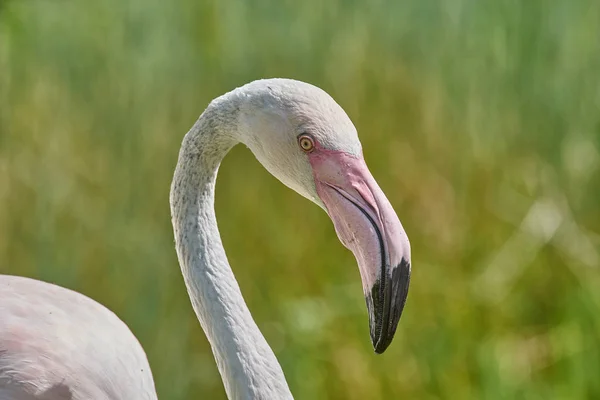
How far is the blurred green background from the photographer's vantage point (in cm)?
312

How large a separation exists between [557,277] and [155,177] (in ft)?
4.90

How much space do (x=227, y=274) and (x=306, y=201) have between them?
1.37 metres

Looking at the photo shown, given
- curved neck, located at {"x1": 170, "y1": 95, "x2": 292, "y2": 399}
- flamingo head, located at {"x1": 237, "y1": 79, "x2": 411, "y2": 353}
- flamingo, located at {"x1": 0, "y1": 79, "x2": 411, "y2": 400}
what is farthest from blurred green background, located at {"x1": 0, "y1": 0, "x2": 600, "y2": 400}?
flamingo head, located at {"x1": 237, "y1": 79, "x2": 411, "y2": 353}

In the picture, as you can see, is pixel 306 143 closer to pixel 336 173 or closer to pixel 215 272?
pixel 336 173

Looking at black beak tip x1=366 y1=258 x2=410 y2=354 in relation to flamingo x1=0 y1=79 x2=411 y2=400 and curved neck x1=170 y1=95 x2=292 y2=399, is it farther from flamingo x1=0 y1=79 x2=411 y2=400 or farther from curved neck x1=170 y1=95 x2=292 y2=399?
curved neck x1=170 y1=95 x2=292 y2=399

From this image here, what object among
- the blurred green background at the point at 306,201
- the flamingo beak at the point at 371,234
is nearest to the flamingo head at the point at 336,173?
the flamingo beak at the point at 371,234

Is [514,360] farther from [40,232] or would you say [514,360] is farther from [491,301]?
[40,232]

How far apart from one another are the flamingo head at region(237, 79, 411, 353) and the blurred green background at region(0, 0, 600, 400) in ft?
4.53

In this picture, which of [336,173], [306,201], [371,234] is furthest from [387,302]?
[306,201]

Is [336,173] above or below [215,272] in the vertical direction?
above

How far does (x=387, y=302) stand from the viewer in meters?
1.57

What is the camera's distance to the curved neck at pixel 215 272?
1.77 metres

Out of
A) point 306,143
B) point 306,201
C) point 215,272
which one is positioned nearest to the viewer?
point 306,143

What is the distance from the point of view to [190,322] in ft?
10.4
